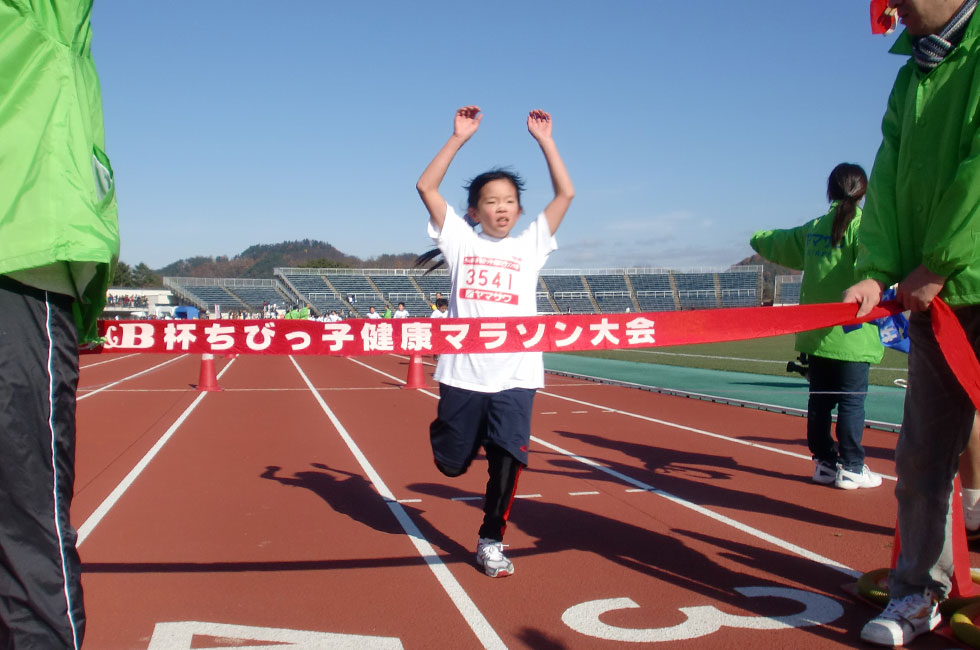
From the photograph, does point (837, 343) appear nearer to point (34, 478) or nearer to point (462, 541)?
point (462, 541)

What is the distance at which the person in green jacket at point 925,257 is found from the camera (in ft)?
8.39

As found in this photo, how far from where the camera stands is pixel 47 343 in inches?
75.7

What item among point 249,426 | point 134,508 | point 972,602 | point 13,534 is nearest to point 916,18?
point 972,602

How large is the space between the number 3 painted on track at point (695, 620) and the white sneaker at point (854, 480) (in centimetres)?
234

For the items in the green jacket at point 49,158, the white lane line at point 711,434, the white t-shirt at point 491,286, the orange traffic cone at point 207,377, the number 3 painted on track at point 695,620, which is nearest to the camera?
the green jacket at point 49,158

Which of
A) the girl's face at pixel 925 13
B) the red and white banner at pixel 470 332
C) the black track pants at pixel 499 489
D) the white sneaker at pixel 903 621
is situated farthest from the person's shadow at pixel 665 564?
the girl's face at pixel 925 13

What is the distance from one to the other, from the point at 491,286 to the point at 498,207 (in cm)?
41

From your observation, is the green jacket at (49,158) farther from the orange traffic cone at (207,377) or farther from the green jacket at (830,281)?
the orange traffic cone at (207,377)

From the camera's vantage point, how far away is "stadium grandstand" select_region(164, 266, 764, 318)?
7312 centimetres

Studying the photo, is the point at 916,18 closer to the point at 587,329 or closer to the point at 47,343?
the point at 587,329

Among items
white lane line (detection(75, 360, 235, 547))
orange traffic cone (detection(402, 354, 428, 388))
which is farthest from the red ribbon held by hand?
orange traffic cone (detection(402, 354, 428, 388))

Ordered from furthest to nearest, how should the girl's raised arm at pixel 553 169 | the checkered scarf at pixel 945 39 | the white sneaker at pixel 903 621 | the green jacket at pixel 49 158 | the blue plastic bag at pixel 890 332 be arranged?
the blue plastic bag at pixel 890 332 → the girl's raised arm at pixel 553 169 → the white sneaker at pixel 903 621 → the checkered scarf at pixel 945 39 → the green jacket at pixel 49 158

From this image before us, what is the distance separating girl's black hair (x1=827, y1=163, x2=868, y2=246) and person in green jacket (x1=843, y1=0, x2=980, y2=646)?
2245 millimetres

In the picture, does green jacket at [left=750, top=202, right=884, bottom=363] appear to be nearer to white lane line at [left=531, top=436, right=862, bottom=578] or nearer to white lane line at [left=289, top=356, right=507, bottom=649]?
white lane line at [left=531, top=436, right=862, bottom=578]
